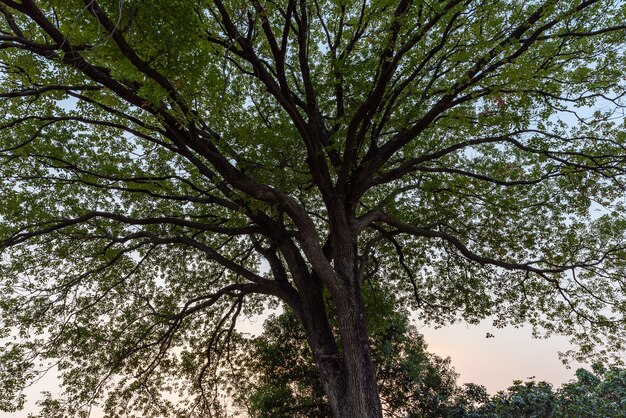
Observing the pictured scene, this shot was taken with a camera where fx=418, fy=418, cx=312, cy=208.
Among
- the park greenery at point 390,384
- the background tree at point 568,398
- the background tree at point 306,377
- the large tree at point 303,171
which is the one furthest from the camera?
the background tree at point 306,377

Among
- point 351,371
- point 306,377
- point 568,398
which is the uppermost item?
point 306,377

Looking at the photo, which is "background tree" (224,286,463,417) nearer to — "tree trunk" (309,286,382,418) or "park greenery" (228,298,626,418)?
"park greenery" (228,298,626,418)

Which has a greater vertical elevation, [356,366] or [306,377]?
[306,377]

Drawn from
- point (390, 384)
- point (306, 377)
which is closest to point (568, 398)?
point (390, 384)

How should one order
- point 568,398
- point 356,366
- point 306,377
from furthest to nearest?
point 306,377 < point 568,398 < point 356,366

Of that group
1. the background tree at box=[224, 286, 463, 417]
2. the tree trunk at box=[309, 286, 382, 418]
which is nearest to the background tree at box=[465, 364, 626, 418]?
the background tree at box=[224, 286, 463, 417]

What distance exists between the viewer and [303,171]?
9008 millimetres

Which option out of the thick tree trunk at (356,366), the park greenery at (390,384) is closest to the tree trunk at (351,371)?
the thick tree trunk at (356,366)

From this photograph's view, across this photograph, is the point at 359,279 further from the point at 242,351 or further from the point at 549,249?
the point at 242,351

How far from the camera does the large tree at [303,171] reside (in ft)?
21.5

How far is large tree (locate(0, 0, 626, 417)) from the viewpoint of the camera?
259 inches

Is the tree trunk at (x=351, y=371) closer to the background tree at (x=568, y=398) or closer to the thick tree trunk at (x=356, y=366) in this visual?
the thick tree trunk at (x=356, y=366)

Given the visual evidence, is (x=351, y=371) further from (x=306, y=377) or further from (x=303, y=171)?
(x=306, y=377)

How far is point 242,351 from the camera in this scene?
13.9 metres
